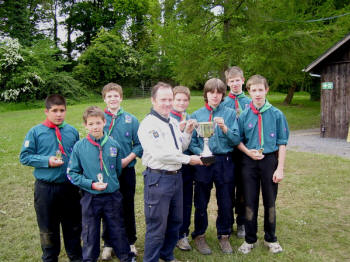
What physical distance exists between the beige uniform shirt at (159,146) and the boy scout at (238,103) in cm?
99

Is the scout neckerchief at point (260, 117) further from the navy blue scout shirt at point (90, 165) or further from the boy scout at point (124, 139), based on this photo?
the navy blue scout shirt at point (90, 165)

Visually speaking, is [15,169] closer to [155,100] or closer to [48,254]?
[48,254]

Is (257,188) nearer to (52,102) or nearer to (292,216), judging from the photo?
(292,216)

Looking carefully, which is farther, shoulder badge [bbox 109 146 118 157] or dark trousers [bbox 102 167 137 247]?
dark trousers [bbox 102 167 137 247]

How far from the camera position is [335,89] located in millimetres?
11898

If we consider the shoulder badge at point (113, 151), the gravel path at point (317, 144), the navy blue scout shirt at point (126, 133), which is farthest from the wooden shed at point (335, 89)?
Result: the shoulder badge at point (113, 151)

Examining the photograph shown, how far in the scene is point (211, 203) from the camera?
5.52 metres

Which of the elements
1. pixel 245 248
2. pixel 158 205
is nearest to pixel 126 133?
pixel 158 205

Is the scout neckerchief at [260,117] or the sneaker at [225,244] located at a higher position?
the scout neckerchief at [260,117]

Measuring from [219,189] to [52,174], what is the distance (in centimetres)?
183

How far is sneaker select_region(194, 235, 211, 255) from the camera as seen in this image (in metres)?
3.76

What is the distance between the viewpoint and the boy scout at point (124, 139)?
11.9 ft

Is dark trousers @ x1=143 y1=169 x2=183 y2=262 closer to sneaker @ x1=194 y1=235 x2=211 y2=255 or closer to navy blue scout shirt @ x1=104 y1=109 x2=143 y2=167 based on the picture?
navy blue scout shirt @ x1=104 y1=109 x2=143 y2=167

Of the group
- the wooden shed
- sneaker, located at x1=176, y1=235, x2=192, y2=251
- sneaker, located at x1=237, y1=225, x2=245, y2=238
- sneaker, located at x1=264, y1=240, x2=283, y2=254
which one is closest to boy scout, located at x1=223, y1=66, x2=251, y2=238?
sneaker, located at x1=237, y1=225, x2=245, y2=238
